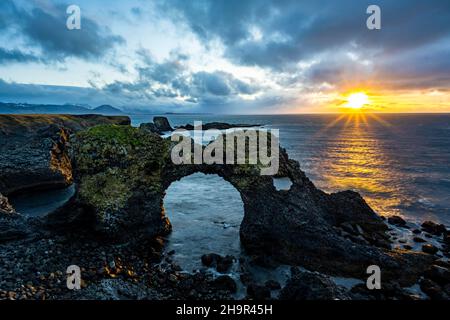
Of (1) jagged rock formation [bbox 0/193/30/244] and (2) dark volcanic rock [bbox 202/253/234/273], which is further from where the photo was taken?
(1) jagged rock formation [bbox 0/193/30/244]

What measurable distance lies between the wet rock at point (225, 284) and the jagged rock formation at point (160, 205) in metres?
4.76

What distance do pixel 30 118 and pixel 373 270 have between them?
3583 inches

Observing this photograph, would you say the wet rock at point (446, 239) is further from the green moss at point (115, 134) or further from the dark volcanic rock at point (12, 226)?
the dark volcanic rock at point (12, 226)

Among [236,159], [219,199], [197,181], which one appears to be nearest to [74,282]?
[236,159]

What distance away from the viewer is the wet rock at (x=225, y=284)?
18.9m

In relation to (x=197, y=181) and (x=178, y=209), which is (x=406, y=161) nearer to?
(x=197, y=181)

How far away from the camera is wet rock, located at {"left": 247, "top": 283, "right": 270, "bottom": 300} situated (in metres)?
18.1

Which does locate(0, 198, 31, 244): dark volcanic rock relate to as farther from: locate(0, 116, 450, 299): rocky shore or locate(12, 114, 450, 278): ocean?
locate(12, 114, 450, 278): ocean

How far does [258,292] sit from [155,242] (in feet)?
32.2

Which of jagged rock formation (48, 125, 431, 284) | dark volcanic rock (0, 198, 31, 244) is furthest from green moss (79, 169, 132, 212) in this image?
dark volcanic rock (0, 198, 31, 244)

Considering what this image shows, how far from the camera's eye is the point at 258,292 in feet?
59.9

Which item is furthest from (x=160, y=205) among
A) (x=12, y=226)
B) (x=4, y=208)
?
(x=4, y=208)

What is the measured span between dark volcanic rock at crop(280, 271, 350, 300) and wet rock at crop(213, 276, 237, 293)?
123 inches

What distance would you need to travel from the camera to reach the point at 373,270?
20.7 metres
